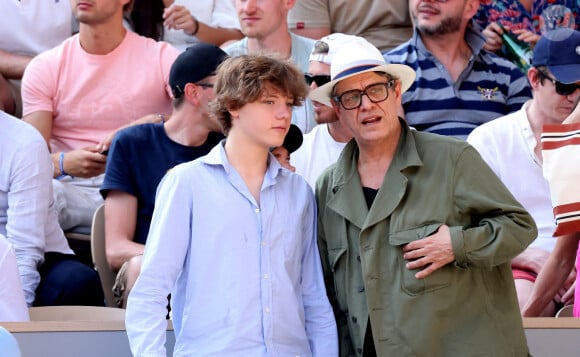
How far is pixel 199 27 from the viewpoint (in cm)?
634

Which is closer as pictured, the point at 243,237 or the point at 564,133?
the point at 243,237

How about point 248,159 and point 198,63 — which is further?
point 198,63

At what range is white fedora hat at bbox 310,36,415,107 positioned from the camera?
11.8 feet

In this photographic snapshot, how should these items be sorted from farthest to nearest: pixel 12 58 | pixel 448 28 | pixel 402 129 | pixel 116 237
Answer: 1. pixel 12 58
2. pixel 448 28
3. pixel 116 237
4. pixel 402 129

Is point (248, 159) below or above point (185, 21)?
below

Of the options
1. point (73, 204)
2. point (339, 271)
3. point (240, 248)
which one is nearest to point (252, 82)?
point (240, 248)

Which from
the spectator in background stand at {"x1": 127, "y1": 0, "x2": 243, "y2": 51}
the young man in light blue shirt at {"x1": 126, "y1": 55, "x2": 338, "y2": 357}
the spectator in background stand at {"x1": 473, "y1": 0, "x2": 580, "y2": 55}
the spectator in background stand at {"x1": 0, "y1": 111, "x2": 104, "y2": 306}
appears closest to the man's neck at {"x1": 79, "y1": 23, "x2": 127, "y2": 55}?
the spectator in background stand at {"x1": 127, "y1": 0, "x2": 243, "y2": 51}

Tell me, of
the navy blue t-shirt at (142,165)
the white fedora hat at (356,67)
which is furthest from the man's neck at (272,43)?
the white fedora hat at (356,67)

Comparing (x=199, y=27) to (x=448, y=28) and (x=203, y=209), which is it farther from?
(x=203, y=209)

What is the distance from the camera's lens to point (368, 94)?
3.56 metres

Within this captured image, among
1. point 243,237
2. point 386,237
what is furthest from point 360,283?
point 243,237

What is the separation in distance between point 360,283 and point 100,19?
9.63ft

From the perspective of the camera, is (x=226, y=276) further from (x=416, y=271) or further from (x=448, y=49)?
(x=448, y=49)

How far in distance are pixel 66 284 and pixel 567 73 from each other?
2218 mm
